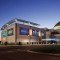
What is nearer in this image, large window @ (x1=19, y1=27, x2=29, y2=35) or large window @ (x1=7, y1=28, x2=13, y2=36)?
large window @ (x1=19, y1=27, x2=29, y2=35)

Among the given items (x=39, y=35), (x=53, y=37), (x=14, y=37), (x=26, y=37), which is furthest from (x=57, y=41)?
(x=14, y=37)

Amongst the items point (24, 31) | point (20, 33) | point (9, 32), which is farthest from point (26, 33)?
point (9, 32)

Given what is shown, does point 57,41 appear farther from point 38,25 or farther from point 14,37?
point 14,37

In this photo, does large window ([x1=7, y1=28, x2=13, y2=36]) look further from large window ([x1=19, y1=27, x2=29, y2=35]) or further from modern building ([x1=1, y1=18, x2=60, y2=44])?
large window ([x1=19, y1=27, x2=29, y2=35])

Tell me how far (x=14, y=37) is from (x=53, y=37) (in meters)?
37.4

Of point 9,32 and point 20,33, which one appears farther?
point 9,32

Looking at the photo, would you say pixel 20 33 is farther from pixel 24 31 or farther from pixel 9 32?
pixel 9 32

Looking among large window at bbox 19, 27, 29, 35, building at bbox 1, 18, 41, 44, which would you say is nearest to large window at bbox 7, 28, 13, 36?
building at bbox 1, 18, 41, 44

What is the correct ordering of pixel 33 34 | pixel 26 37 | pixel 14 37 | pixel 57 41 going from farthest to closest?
pixel 57 41, pixel 33 34, pixel 26 37, pixel 14 37

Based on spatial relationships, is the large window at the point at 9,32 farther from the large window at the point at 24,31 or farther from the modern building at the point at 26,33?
the large window at the point at 24,31

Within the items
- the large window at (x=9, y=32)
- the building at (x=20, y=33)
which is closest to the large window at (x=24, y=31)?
the building at (x=20, y=33)

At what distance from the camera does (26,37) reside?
311 feet

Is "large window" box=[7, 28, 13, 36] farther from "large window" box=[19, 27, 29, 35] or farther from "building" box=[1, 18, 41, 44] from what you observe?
"large window" box=[19, 27, 29, 35]

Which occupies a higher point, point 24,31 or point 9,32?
point 24,31
